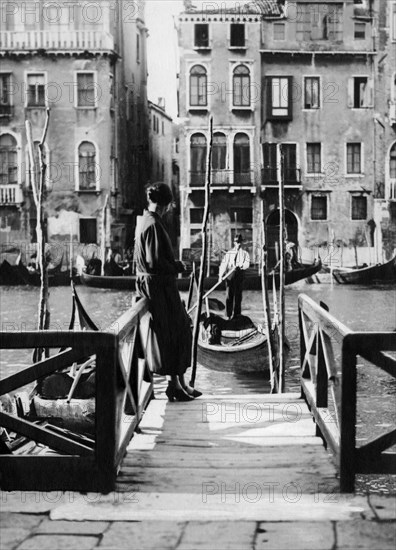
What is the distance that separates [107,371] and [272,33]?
93.6ft

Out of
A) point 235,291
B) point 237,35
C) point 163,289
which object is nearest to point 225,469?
point 163,289

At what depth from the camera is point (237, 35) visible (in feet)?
101

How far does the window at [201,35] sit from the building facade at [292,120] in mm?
33

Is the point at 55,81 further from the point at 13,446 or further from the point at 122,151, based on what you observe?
the point at 13,446

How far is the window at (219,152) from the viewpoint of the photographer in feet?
102

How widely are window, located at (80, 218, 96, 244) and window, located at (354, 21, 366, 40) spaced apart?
10.7m

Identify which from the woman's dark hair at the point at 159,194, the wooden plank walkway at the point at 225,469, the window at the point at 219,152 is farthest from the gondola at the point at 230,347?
the window at the point at 219,152

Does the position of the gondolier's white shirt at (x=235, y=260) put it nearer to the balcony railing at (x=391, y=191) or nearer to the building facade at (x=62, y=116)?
the building facade at (x=62, y=116)

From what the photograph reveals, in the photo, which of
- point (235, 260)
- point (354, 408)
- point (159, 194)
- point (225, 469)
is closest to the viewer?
point (354, 408)

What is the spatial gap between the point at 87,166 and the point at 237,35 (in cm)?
655

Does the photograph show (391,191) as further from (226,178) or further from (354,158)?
(226,178)

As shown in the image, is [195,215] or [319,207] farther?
[319,207]

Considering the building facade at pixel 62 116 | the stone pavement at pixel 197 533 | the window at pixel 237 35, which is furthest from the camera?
the window at pixel 237 35

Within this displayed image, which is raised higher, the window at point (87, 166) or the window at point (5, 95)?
the window at point (5, 95)
